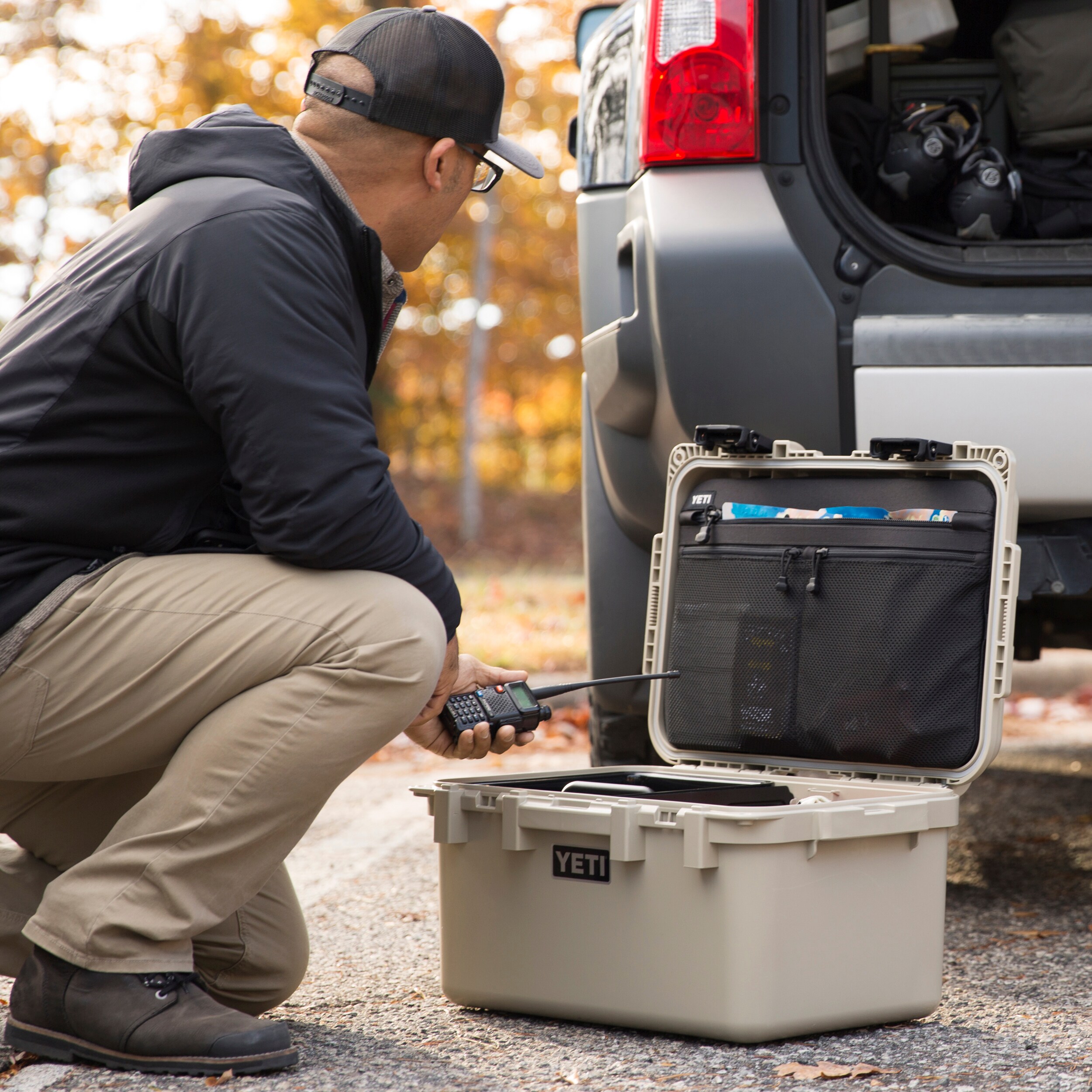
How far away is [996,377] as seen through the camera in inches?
95.3

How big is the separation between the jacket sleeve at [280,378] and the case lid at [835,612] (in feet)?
2.90

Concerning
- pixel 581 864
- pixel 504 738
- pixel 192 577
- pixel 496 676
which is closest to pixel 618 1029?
pixel 581 864

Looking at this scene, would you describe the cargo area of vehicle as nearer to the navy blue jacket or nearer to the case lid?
the case lid

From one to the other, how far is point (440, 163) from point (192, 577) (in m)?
0.77

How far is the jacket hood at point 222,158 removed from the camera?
6.57ft

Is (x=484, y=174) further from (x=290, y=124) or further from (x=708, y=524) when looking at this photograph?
(x=290, y=124)

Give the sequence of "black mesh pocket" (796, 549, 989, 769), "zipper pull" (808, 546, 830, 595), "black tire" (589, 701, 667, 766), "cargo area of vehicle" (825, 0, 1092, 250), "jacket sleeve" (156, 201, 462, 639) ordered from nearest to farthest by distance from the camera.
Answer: "jacket sleeve" (156, 201, 462, 639), "black mesh pocket" (796, 549, 989, 769), "zipper pull" (808, 546, 830, 595), "cargo area of vehicle" (825, 0, 1092, 250), "black tire" (589, 701, 667, 766)

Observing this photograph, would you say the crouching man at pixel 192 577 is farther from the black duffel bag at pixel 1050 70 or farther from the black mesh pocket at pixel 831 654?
the black duffel bag at pixel 1050 70

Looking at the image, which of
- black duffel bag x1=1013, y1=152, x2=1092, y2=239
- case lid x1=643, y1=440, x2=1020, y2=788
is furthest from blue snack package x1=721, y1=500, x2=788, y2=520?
black duffel bag x1=1013, y1=152, x2=1092, y2=239

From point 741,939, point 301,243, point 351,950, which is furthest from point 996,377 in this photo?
point 351,950

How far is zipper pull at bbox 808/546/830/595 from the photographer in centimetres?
248

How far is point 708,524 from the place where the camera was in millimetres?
2648

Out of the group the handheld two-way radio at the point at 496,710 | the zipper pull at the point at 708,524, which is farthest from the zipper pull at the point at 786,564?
the handheld two-way radio at the point at 496,710

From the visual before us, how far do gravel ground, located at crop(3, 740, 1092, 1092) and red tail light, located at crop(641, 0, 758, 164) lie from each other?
156 centimetres
